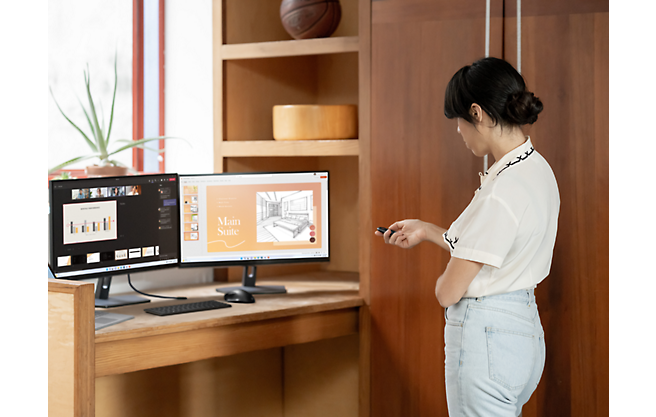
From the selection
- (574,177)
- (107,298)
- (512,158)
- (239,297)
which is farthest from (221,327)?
(574,177)

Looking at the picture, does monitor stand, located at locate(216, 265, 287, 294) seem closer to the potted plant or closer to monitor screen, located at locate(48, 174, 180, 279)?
monitor screen, located at locate(48, 174, 180, 279)

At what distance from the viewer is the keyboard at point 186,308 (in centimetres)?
192

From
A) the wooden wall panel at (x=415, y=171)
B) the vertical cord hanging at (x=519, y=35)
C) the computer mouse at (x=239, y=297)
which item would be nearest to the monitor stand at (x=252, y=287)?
the computer mouse at (x=239, y=297)

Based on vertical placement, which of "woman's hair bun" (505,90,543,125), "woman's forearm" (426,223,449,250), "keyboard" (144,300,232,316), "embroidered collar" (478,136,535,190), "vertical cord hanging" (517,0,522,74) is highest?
"vertical cord hanging" (517,0,522,74)

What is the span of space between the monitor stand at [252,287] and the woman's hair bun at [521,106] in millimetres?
1222

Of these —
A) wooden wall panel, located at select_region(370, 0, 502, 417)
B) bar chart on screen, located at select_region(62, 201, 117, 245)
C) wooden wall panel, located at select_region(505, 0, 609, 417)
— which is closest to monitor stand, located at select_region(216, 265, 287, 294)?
wooden wall panel, located at select_region(370, 0, 502, 417)

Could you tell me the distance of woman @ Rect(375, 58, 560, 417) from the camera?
4.36 feet

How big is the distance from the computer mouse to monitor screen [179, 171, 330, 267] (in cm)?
16

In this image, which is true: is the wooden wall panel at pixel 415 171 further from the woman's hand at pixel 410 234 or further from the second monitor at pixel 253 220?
the woman's hand at pixel 410 234

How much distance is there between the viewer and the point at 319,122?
7.90 ft

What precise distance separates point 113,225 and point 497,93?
1.29 metres

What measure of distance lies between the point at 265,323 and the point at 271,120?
3.53 ft

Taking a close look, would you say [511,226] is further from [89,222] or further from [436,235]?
[89,222]
